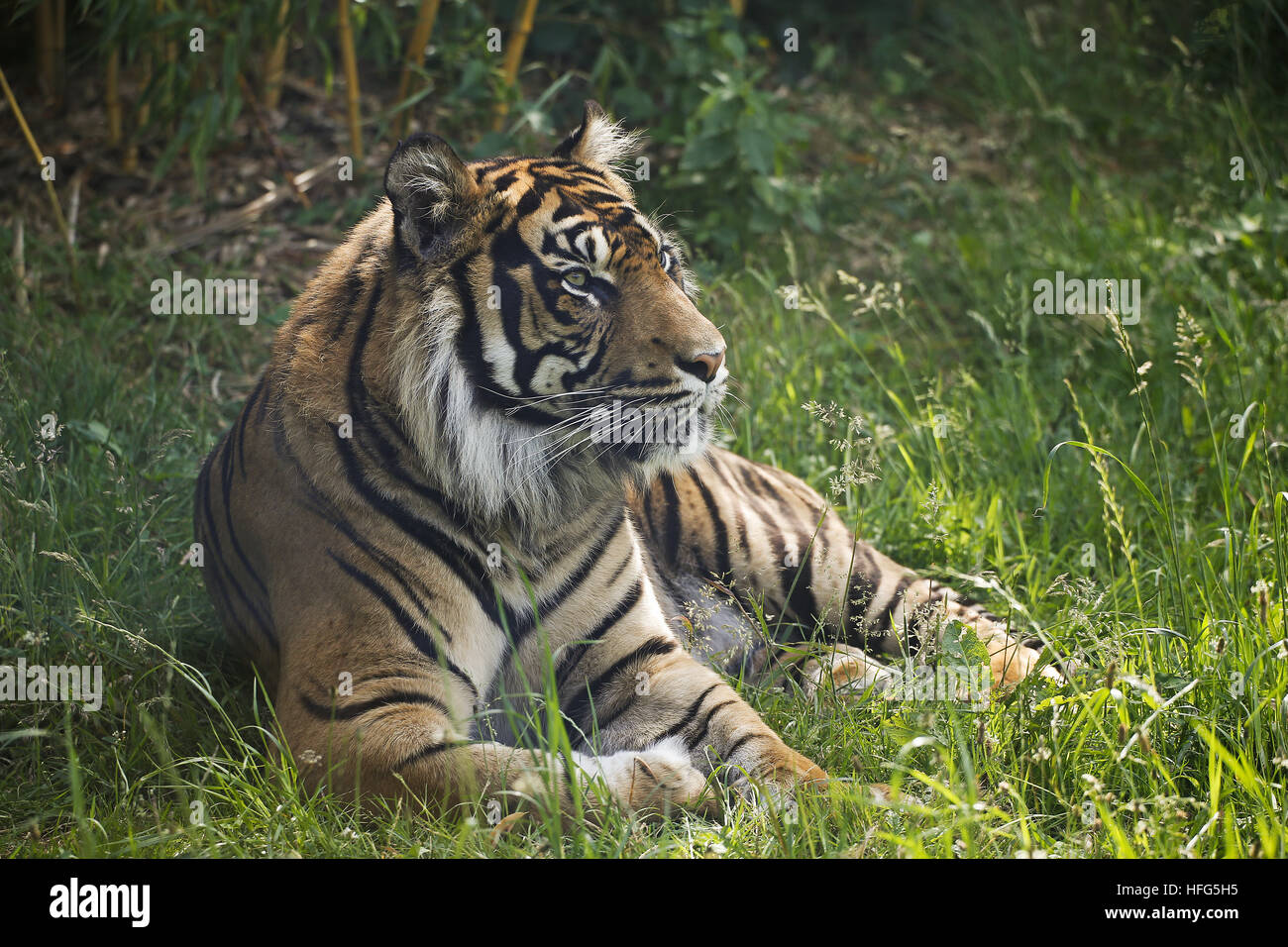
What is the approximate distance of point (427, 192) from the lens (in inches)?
104

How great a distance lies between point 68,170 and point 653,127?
9.84ft

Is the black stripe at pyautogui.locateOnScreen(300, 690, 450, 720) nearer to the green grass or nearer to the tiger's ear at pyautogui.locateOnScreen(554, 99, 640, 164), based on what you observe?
the green grass

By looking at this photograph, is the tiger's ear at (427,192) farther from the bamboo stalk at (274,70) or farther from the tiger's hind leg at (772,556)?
the bamboo stalk at (274,70)

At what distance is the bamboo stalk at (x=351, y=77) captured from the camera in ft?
16.8

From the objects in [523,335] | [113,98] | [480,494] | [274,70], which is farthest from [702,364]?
[113,98]

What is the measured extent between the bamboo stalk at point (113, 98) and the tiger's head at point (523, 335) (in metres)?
3.43

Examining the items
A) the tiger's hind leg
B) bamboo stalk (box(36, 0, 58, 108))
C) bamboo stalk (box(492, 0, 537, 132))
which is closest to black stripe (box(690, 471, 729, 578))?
the tiger's hind leg

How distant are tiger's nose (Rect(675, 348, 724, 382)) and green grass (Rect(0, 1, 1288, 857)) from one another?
0.42 meters

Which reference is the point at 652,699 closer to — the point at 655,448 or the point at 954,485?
the point at 655,448

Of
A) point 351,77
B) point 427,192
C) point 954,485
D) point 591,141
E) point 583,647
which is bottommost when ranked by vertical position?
point 583,647

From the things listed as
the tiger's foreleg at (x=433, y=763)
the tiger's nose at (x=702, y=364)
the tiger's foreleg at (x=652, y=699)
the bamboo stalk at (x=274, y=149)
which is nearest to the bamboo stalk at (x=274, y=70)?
the bamboo stalk at (x=274, y=149)

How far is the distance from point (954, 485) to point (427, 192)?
230 centimetres

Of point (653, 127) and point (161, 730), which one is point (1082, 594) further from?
point (653, 127)
